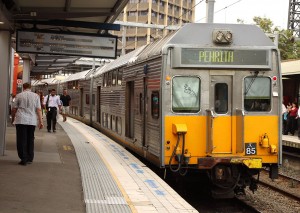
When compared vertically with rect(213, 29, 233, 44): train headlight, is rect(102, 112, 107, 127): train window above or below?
below

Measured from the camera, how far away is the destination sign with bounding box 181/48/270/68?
30.5 feet

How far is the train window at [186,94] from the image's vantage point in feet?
30.4

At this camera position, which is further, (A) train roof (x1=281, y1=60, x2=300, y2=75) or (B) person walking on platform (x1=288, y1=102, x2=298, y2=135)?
(B) person walking on platform (x1=288, y1=102, x2=298, y2=135)

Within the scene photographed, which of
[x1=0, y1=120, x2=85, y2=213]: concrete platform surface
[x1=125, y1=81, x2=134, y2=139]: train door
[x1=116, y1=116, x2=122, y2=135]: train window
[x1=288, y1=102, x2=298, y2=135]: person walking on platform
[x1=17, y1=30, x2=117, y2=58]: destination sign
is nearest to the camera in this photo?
[x1=0, y1=120, x2=85, y2=213]: concrete platform surface

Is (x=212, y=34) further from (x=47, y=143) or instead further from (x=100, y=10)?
(x=47, y=143)

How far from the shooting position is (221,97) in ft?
31.1

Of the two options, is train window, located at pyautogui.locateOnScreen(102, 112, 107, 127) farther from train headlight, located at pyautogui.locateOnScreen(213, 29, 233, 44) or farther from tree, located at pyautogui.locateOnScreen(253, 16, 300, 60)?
tree, located at pyautogui.locateOnScreen(253, 16, 300, 60)

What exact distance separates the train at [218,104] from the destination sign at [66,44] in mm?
3460

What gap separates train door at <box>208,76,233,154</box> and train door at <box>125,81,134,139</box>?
3716 mm

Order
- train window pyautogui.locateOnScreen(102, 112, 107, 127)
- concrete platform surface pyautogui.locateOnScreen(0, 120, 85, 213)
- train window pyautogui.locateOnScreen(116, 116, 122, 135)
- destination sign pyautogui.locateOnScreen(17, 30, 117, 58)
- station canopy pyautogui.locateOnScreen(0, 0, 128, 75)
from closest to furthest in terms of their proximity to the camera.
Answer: concrete platform surface pyautogui.locateOnScreen(0, 120, 85, 213)
station canopy pyautogui.locateOnScreen(0, 0, 128, 75)
destination sign pyautogui.locateOnScreen(17, 30, 117, 58)
train window pyautogui.locateOnScreen(116, 116, 122, 135)
train window pyautogui.locateOnScreen(102, 112, 107, 127)

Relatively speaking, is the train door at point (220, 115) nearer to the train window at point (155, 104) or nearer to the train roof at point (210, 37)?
the train roof at point (210, 37)

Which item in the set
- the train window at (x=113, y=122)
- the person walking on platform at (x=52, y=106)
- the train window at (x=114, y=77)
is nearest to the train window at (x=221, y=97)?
the train window at (x=114, y=77)

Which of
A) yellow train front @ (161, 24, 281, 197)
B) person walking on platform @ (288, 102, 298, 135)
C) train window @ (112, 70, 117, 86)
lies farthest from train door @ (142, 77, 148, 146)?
person walking on platform @ (288, 102, 298, 135)

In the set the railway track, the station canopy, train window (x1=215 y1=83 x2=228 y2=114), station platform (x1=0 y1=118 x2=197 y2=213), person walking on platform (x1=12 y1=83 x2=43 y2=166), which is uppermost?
the station canopy
